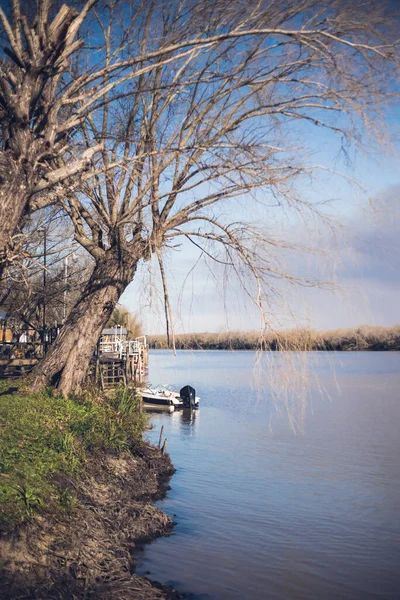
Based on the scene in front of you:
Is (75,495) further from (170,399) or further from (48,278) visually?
(170,399)

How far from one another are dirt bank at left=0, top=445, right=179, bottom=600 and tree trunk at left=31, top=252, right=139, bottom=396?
3.34 meters

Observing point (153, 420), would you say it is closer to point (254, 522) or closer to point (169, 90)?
point (254, 522)

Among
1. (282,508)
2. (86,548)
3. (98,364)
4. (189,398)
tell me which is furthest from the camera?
(189,398)

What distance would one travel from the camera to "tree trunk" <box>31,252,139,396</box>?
13250mm

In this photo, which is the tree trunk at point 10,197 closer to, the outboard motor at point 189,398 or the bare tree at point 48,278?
the bare tree at point 48,278

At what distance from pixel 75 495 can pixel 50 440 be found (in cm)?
168

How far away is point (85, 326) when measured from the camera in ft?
43.8

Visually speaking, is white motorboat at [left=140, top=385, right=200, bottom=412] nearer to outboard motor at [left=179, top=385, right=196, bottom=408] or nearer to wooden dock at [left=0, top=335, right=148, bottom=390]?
outboard motor at [left=179, top=385, right=196, bottom=408]

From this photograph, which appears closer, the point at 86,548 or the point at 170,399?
the point at 86,548

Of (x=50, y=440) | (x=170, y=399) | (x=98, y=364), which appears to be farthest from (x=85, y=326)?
(x=170, y=399)

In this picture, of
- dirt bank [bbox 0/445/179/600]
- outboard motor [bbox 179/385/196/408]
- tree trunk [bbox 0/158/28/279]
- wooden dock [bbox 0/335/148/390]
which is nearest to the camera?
dirt bank [bbox 0/445/179/600]

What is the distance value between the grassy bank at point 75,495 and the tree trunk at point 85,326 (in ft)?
1.75

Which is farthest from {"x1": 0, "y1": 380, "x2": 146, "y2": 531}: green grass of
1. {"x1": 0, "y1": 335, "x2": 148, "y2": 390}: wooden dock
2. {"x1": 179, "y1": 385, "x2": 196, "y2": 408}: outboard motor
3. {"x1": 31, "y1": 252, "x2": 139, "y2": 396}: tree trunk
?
{"x1": 179, "y1": 385, "x2": 196, "y2": 408}: outboard motor

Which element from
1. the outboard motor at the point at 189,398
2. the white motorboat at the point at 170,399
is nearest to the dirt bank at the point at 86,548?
the outboard motor at the point at 189,398
